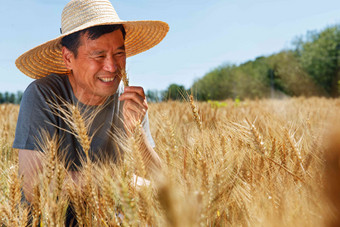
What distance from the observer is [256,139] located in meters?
1.14

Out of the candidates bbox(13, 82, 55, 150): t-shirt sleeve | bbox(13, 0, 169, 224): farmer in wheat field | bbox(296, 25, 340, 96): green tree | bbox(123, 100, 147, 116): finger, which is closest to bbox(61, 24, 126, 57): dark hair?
bbox(13, 0, 169, 224): farmer in wheat field

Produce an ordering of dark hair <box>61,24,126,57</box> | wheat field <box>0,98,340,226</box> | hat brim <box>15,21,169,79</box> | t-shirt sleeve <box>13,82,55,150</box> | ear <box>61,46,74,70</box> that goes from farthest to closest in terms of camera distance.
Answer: hat brim <box>15,21,169,79</box>
ear <box>61,46,74,70</box>
dark hair <box>61,24,126,57</box>
t-shirt sleeve <box>13,82,55,150</box>
wheat field <box>0,98,340,226</box>

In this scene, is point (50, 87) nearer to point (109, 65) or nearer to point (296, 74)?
point (109, 65)

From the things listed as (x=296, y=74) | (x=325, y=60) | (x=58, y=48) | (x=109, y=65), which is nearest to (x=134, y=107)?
(x=109, y=65)

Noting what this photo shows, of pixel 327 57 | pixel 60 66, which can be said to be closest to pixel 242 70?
pixel 327 57

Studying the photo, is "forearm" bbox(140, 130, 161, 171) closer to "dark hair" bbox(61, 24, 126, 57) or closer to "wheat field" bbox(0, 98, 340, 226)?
"wheat field" bbox(0, 98, 340, 226)

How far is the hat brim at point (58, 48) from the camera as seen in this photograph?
2.02 meters

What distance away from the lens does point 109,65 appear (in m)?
1.72

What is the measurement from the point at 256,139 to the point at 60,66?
1719mm

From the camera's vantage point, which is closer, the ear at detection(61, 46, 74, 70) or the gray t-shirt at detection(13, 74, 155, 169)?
the gray t-shirt at detection(13, 74, 155, 169)

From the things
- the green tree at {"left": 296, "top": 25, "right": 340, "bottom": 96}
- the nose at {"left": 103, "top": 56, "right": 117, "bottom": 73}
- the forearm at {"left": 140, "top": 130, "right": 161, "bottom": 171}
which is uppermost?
the green tree at {"left": 296, "top": 25, "right": 340, "bottom": 96}

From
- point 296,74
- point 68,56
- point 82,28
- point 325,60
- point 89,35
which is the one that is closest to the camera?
point 82,28

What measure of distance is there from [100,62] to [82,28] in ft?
0.70

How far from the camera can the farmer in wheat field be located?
1.67m
